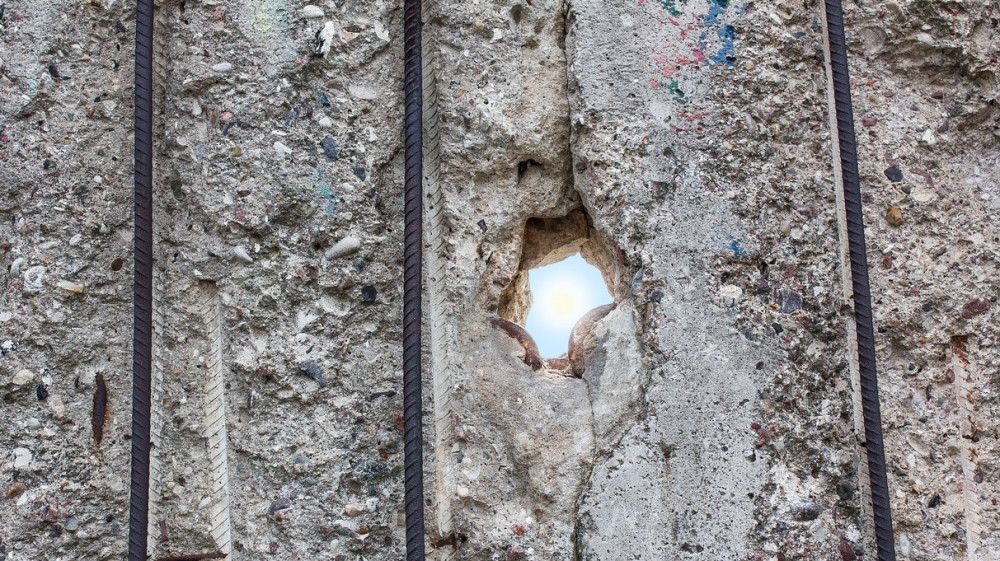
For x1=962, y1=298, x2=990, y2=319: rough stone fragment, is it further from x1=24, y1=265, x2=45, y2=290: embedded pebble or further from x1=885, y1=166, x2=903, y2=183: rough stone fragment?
x1=24, y1=265, x2=45, y2=290: embedded pebble

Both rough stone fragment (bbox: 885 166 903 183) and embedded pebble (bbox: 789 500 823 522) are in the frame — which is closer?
embedded pebble (bbox: 789 500 823 522)

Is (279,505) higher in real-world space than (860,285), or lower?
lower

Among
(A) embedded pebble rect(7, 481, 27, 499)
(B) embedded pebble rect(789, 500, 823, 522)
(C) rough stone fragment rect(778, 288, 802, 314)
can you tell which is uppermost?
(C) rough stone fragment rect(778, 288, 802, 314)

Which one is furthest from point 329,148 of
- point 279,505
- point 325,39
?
point 279,505

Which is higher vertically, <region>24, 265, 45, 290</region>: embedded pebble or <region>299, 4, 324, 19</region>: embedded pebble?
<region>299, 4, 324, 19</region>: embedded pebble

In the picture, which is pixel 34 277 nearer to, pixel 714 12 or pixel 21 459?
pixel 21 459

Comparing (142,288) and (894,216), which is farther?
(894,216)

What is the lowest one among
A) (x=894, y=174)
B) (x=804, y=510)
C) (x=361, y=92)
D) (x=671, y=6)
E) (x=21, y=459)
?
(x=804, y=510)

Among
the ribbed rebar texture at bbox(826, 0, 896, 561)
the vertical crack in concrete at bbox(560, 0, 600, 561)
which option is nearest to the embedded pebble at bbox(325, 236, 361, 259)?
the vertical crack in concrete at bbox(560, 0, 600, 561)
